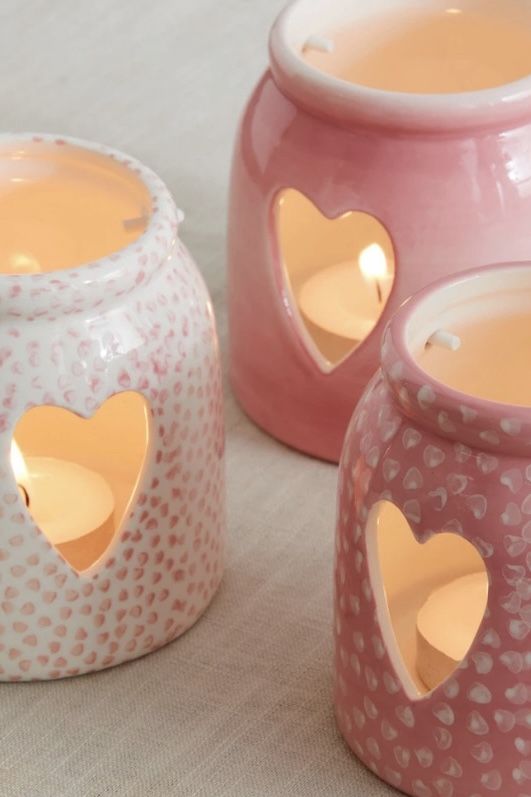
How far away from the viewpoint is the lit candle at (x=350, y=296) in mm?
1329

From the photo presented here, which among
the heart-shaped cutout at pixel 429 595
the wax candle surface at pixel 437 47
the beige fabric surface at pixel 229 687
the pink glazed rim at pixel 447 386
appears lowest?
the beige fabric surface at pixel 229 687

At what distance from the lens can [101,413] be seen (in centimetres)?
118

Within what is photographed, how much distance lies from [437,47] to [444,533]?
21.5 inches

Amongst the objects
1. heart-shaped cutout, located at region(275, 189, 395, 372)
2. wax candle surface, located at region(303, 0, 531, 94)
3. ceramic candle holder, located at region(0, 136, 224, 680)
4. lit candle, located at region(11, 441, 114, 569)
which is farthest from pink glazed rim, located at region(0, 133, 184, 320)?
wax candle surface, located at region(303, 0, 531, 94)

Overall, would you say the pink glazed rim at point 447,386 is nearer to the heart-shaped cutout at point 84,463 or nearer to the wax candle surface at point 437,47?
the heart-shaped cutout at point 84,463

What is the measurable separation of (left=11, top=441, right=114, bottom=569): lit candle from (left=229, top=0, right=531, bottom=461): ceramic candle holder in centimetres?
18

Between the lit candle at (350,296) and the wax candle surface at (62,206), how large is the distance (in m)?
0.24

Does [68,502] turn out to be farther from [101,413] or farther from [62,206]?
[62,206]

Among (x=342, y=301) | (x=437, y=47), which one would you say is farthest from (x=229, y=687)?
(x=437, y=47)

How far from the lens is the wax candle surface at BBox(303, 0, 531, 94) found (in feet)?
4.42

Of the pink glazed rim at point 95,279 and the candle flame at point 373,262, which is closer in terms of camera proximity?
the pink glazed rim at point 95,279

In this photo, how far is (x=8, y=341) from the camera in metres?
0.97

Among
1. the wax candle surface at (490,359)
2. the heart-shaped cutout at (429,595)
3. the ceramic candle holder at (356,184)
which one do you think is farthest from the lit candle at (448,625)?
the ceramic candle holder at (356,184)

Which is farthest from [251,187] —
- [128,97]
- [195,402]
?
[128,97]
